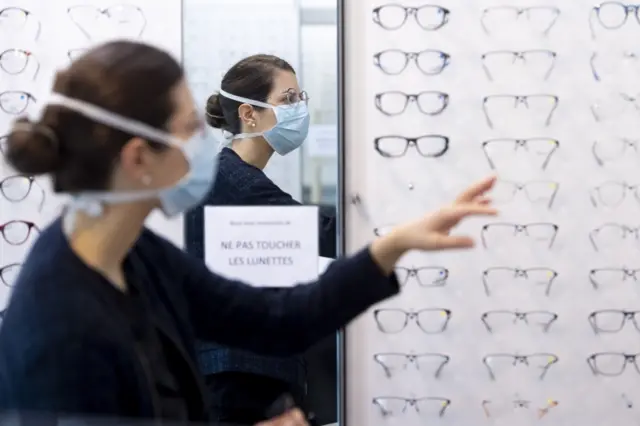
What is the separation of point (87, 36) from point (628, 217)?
1255 mm

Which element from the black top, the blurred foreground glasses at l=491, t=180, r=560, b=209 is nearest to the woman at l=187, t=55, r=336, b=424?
the black top

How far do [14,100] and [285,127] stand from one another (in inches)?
24.8

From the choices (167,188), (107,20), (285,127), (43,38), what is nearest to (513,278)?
(285,127)

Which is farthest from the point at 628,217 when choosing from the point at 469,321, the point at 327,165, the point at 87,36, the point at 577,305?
the point at 87,36

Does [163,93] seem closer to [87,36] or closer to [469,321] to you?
[87,36]

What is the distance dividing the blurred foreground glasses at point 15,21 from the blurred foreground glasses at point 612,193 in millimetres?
1284

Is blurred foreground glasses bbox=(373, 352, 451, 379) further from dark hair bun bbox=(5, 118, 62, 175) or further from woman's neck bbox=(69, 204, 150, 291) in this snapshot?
dark hair bun bbox=(5, 118, 62, 175)

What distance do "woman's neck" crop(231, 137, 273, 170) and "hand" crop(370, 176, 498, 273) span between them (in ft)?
1.70

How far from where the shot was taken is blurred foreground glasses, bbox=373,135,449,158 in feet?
5.05

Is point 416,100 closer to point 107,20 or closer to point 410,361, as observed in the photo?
point 410,361

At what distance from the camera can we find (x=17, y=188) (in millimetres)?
1553

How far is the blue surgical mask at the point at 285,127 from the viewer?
1368 mm

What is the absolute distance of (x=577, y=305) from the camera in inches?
60.9

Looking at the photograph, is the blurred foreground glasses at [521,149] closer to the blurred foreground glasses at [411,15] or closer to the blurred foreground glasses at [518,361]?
the blurred foreground glasses at [411,15]
